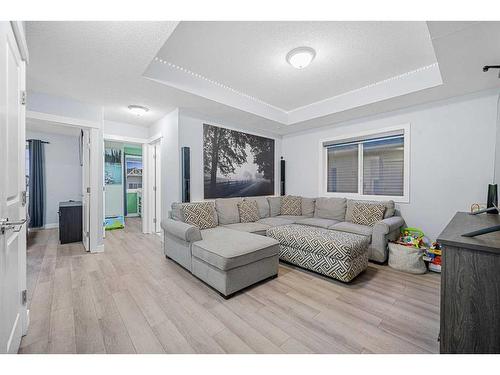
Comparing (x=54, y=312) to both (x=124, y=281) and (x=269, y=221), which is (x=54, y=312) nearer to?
(x=124, y=281)

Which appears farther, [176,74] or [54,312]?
[176,74]

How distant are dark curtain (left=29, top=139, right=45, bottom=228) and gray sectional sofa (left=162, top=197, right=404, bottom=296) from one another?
13.8 feet

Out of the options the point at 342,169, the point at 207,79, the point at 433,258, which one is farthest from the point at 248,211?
the point at 433,258

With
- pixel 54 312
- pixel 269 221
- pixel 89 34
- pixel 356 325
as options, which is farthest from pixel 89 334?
pixel 269 221

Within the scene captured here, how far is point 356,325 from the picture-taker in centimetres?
160

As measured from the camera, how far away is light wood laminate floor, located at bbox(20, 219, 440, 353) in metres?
1.41

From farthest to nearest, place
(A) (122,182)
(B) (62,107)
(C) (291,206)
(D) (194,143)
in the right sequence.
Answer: (A) (122,182), (C) (291,206), (D) (194,143), (B) (62,107)

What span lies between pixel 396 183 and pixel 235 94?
294cm

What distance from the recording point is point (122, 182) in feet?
21.0

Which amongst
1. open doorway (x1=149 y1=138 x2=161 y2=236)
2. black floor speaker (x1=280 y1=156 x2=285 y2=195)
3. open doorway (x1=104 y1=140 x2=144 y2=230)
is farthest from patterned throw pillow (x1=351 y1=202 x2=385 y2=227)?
open doorway (x1=104 y1=140 x2=144 y2=230)

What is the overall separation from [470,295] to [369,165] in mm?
3065

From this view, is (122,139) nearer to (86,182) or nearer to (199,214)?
(86,182)
